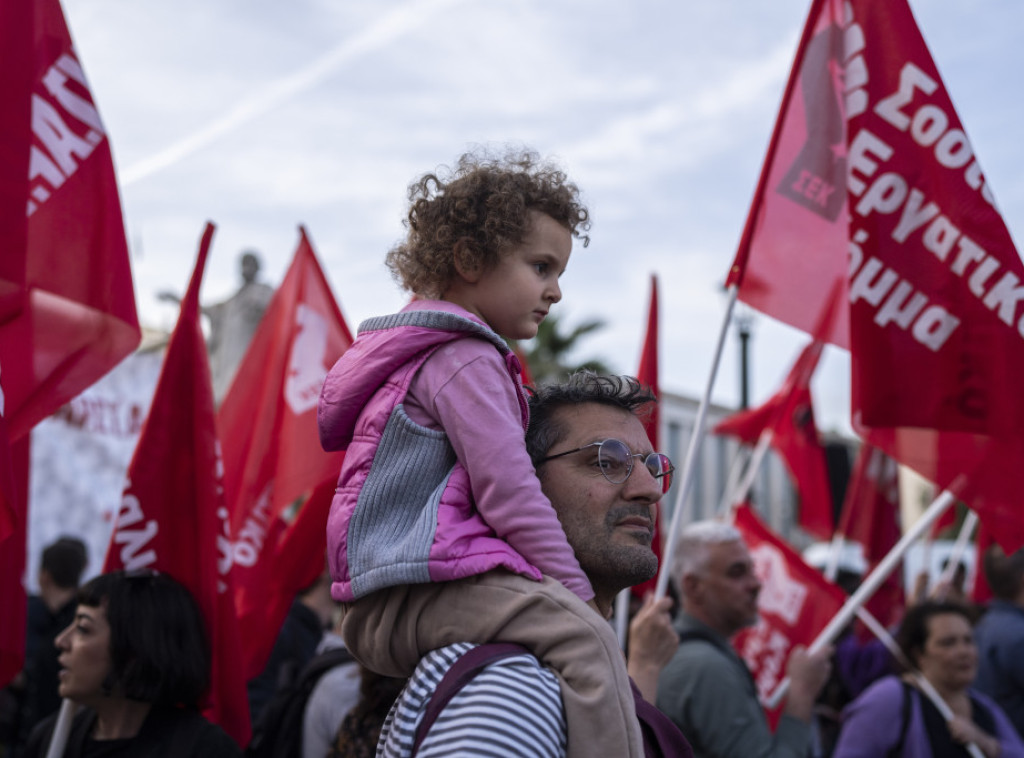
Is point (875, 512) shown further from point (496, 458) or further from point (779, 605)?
point (496, 458)

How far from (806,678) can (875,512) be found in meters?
5.11

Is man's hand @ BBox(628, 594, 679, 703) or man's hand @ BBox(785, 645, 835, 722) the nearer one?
man's hand @ BBox(628, 594, 679, 703)

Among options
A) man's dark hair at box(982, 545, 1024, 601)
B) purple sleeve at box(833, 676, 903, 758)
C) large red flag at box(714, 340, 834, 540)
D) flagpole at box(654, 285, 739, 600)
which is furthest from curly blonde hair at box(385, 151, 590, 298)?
large red flag at box(714, 340, 834, 540)

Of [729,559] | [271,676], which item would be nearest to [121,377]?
[271,676]

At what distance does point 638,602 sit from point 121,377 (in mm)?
4137

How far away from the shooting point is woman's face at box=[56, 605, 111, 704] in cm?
351

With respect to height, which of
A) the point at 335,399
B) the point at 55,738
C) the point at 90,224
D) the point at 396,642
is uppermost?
the point at 90,224

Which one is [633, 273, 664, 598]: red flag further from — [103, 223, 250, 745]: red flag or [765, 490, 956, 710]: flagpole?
[103, 223, 250, 745]: red flag

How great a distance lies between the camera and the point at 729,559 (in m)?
4.73

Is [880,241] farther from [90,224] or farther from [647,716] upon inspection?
[90,224]

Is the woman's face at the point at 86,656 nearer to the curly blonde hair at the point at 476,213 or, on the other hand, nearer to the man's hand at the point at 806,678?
the curly blonde hair at the point at 476,213

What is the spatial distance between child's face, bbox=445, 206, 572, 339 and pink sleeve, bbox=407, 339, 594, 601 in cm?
27

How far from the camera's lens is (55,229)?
3.47 m

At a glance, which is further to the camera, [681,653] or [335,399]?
[681,653]
